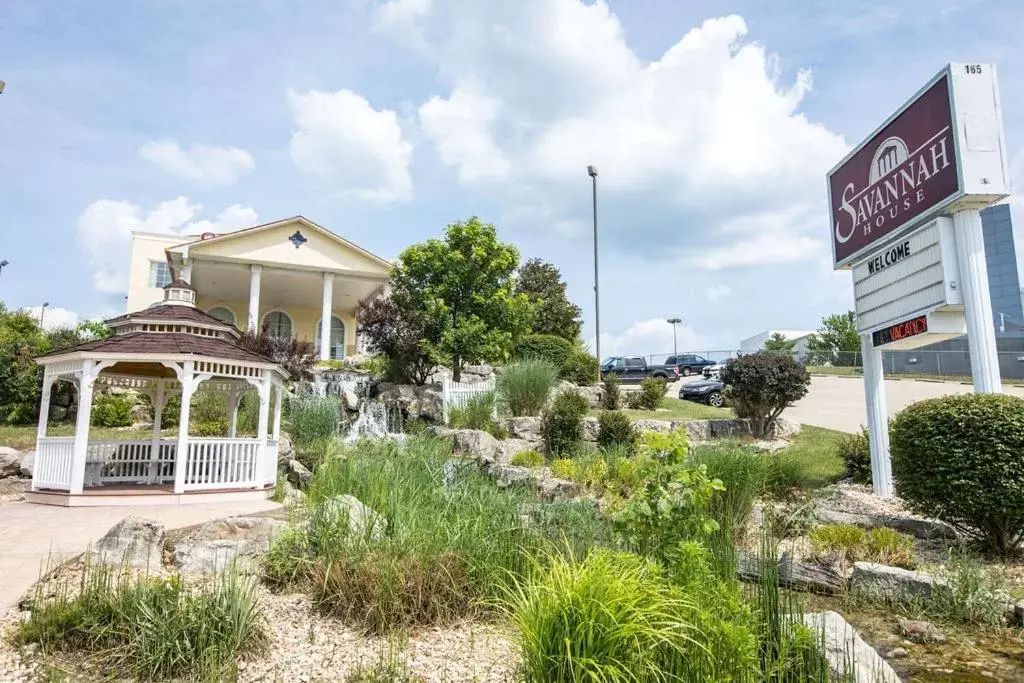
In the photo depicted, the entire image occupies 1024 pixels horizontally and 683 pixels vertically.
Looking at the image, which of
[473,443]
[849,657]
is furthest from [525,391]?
[849,657]

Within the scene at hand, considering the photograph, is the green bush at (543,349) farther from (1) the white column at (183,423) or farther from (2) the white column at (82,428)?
(2) the white column at (82,428)

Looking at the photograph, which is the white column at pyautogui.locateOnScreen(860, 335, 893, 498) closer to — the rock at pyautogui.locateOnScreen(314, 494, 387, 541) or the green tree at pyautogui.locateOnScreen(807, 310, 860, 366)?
the rock at pyautogui.locateOnScreen(314, 494, 387, 541)

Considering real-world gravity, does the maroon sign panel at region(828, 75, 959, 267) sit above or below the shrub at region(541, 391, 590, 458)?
above

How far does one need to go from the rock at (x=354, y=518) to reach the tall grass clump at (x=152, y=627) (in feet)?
3.64

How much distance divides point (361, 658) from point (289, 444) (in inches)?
408

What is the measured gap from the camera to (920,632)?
14.9ft

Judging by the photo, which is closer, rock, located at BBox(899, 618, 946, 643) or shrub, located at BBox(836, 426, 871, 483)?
rock, located at BBox(899, 618, 946, 643)

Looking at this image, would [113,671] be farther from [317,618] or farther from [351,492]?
[351,492]

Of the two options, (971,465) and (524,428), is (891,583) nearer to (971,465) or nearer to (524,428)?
(971,465)

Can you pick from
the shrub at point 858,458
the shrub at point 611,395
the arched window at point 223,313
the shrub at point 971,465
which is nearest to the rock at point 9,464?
Answer: the shrub at point 611,395

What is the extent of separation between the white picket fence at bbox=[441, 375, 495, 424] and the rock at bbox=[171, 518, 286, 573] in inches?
408

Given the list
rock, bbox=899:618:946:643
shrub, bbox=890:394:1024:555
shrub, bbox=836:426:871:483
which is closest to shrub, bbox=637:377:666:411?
shrub, bbox=836:426:871:483

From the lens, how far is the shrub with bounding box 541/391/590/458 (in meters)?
12.9

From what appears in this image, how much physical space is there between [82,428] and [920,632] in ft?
37.8
